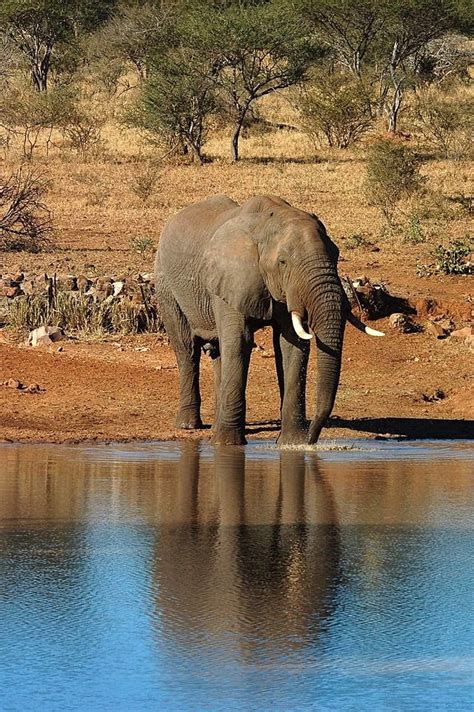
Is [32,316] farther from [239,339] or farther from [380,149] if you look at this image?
[380,149]

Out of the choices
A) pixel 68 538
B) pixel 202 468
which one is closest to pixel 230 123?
pixel 202 468

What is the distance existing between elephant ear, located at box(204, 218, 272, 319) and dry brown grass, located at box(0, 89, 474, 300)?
7.76 meters

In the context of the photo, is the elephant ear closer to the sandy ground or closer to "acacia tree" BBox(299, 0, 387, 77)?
the sandy ground

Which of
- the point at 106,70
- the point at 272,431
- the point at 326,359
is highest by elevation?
the point at 106,70

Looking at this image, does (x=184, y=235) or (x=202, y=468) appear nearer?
(x=202, y=468)

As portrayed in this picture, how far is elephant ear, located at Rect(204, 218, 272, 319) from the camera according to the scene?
11.0 m

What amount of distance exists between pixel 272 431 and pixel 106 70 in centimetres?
3882

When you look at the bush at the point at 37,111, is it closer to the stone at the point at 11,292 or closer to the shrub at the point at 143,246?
the shrub at the point at 143,246

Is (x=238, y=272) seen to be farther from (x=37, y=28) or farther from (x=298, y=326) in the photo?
(x=37, y=28)

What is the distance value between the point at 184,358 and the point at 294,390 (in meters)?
1.99

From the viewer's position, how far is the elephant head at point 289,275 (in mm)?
A: 10477

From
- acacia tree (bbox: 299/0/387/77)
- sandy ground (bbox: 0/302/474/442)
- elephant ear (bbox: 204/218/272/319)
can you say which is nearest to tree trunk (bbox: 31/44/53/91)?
acacia tree (bbox: 299/0/387/77)

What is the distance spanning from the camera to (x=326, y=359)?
10461 mm

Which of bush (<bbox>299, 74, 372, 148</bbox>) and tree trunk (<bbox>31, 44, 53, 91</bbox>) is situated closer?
bush (<bbox>299, 74, 372, 148</bbox>)
